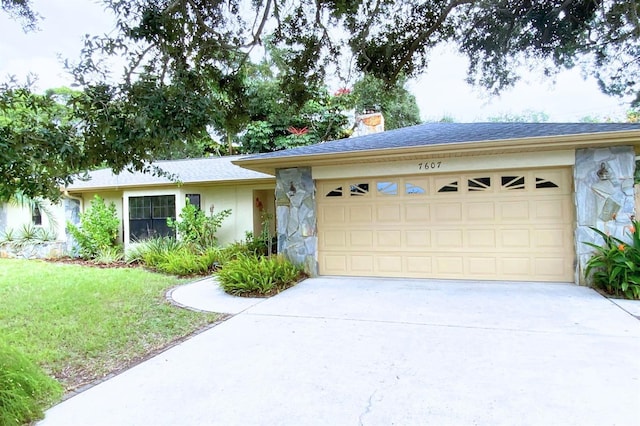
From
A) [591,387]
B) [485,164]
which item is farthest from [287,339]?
[485,164]

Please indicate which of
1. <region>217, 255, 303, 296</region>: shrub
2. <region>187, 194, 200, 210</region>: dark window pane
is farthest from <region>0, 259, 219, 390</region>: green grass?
<region>187, 194, 200, 210</region>: dark window pane

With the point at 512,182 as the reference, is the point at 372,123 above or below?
above

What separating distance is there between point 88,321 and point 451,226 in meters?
6.31

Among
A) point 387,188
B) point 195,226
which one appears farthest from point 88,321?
point 387,188

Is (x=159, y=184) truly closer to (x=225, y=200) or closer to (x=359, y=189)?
(x=225, y=200)

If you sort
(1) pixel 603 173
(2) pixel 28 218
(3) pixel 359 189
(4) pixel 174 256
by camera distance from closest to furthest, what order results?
(1) pixel 603 173
(3) pixel 359 189
(4) pixel 174 256
(2) pixel 28 218

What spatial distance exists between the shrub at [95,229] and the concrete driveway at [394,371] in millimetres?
8472

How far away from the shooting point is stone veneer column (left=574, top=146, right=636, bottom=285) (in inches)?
247

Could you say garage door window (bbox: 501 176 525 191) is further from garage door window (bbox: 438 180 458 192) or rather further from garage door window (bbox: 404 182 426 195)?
garage door window (bbox: 404 182 426 195)

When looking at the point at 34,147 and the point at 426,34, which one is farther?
the point at 426,34

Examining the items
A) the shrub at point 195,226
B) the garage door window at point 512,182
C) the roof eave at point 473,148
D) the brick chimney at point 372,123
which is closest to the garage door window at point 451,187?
the roof eave at point 473,148

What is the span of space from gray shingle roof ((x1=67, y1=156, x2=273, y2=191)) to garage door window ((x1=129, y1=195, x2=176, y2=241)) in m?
0.57

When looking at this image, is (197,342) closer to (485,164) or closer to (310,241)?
(310,241)

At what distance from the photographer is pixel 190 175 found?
466 inches
